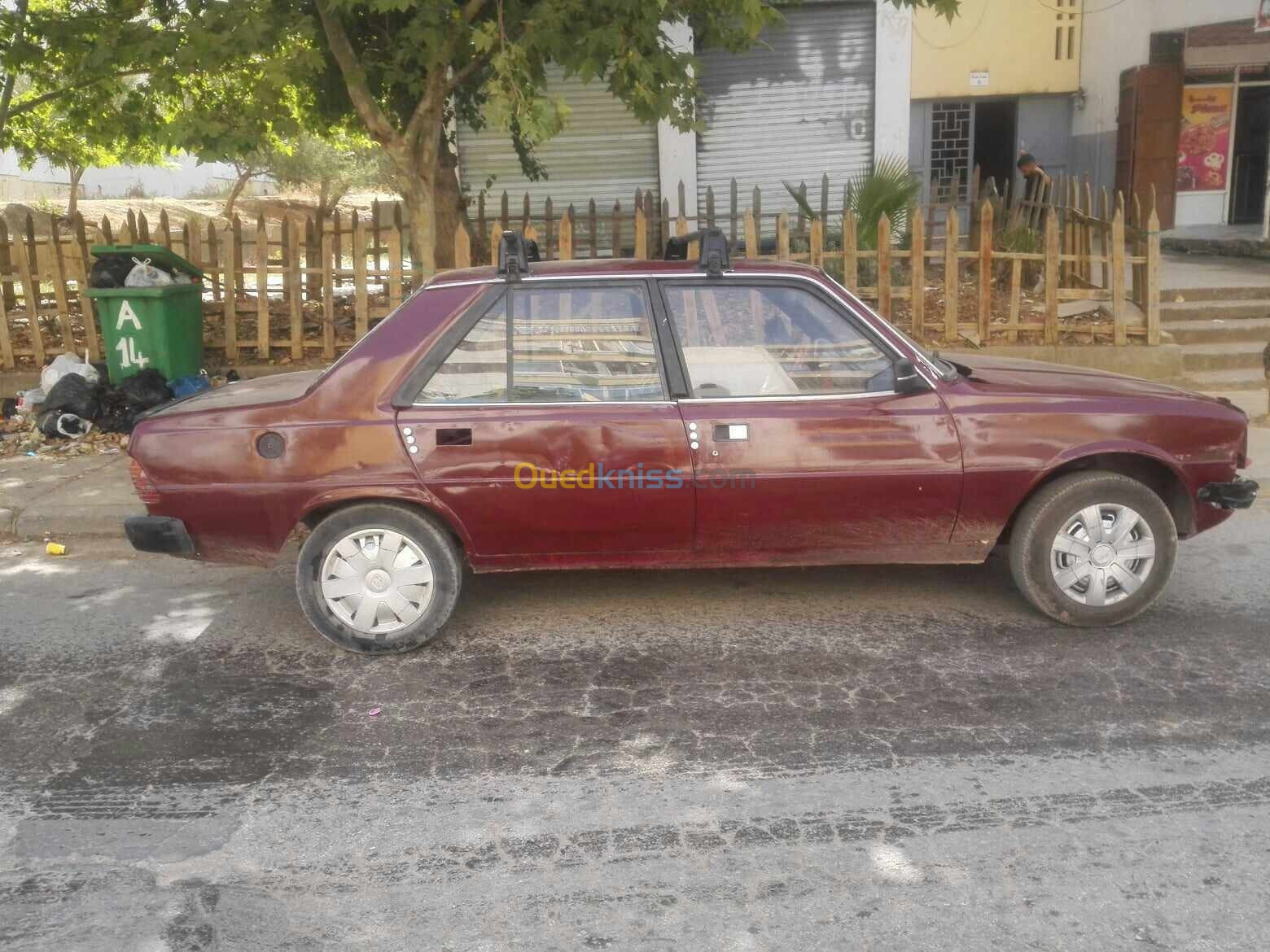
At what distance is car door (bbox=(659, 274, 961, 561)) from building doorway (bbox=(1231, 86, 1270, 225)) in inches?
655

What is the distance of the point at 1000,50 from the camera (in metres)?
20.0

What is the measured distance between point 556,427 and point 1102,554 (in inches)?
92.8

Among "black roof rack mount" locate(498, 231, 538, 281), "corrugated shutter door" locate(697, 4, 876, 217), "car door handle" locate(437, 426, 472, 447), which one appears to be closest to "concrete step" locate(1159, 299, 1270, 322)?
"corrugated shutter door" locate(697, 4, 876, 217)

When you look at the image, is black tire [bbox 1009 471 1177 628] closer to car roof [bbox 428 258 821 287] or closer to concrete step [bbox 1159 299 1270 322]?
car roof [bbox 428 258 821 287]

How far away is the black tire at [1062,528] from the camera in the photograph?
16.1 feet

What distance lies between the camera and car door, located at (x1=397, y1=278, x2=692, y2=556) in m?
4.82

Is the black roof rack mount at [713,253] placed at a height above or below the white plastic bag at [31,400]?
above

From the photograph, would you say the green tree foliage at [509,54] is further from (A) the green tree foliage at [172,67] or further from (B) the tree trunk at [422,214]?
(A) the green tree foliage at [172,67]

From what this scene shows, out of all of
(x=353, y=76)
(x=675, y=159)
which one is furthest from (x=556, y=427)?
(x=675, y=159)

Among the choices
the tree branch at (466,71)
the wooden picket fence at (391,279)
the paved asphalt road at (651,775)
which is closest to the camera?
the paved asphalt road at (651,775)

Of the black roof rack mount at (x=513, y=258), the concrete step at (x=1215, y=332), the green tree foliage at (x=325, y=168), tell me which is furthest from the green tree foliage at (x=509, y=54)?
the green tree foliage at (x=325, y=168)

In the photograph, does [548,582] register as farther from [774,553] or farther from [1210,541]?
[1210,541]

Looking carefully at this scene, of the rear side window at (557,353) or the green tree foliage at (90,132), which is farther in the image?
the green tree foliage at (90,132)

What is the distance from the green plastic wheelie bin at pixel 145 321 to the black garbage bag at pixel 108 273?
0.17ft
